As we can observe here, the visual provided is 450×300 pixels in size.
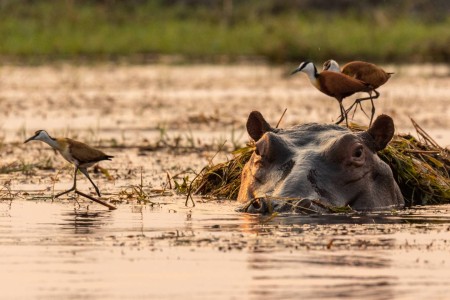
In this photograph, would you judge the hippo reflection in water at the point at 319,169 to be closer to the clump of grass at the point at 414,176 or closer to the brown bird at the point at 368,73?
the clump of grass at the point at 414,176

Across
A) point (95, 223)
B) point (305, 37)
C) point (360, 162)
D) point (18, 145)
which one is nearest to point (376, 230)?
point (360, 162)

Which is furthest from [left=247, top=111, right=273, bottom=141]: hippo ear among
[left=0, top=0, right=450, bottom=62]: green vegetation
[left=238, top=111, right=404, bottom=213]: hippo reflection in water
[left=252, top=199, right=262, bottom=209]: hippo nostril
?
[left=0, top=0, right=450, bottom=62]: green vegetation

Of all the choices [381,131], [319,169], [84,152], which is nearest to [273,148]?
[319,169]

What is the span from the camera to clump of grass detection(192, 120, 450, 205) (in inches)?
427

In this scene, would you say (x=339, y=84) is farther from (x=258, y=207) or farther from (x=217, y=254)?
(x=217, y=254)

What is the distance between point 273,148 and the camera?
10.0 metres

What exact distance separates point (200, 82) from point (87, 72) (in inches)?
127

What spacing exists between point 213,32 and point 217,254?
25038 mm

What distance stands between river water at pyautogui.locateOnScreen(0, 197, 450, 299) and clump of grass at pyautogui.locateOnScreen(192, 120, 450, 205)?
1.65 ft

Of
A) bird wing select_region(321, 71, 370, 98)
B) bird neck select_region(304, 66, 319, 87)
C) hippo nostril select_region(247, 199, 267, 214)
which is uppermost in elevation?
bird neck select_region(304, 66, 319, 87)

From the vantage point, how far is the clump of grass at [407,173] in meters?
10.8

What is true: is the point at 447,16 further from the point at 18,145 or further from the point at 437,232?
the point at 437,232

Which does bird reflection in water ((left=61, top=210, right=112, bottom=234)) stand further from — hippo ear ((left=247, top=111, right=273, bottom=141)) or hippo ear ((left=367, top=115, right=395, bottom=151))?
hippo ear ((left=367, top=115, right=395, bottom=151))

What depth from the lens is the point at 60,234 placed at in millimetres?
8836
